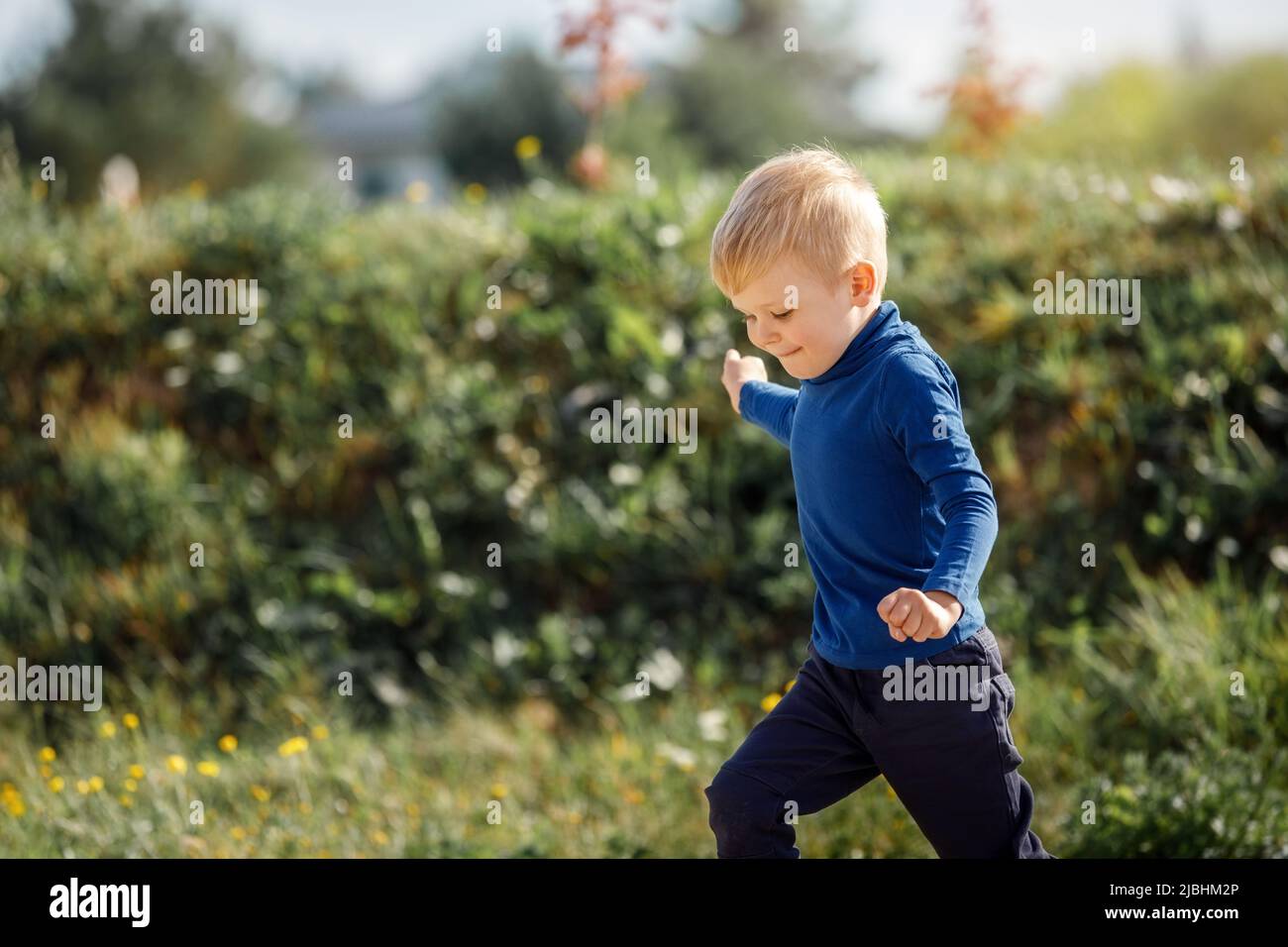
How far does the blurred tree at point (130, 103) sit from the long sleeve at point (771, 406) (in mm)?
21537

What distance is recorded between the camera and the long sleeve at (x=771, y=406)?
9.43 ft

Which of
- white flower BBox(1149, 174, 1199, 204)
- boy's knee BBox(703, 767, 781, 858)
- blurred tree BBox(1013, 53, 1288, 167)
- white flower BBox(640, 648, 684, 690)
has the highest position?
blurred tree BBox(1013, 53, 1288, 167)

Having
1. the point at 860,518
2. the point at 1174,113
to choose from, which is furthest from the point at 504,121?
the point at 860,518

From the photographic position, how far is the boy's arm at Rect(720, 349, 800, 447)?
2.88m

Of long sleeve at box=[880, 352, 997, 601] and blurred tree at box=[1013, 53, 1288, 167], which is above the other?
blurred tree at box=[1013, 53, 1288, 167]

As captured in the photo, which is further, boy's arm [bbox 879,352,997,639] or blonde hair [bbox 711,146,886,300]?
blonde hair [bbox 711,146,886,300]

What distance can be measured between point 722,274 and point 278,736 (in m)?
3.22

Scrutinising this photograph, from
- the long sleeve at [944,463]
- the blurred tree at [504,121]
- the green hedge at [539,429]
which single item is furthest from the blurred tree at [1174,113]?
the long sleeve at [944,463]

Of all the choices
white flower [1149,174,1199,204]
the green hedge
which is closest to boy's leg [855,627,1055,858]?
the green hedge

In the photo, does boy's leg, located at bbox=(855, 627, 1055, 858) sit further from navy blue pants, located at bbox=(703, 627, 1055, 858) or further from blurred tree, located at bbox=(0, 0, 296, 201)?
blurred tree, located at bbox=(0, 0, 296, 201)

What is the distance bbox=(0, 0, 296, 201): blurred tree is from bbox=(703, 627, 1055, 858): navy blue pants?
22061 millimetres

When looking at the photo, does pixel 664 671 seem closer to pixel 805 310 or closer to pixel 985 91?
pixel 805 310

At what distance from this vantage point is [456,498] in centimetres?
587

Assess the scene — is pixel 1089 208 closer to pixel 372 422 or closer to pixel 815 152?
pixel 372 422
